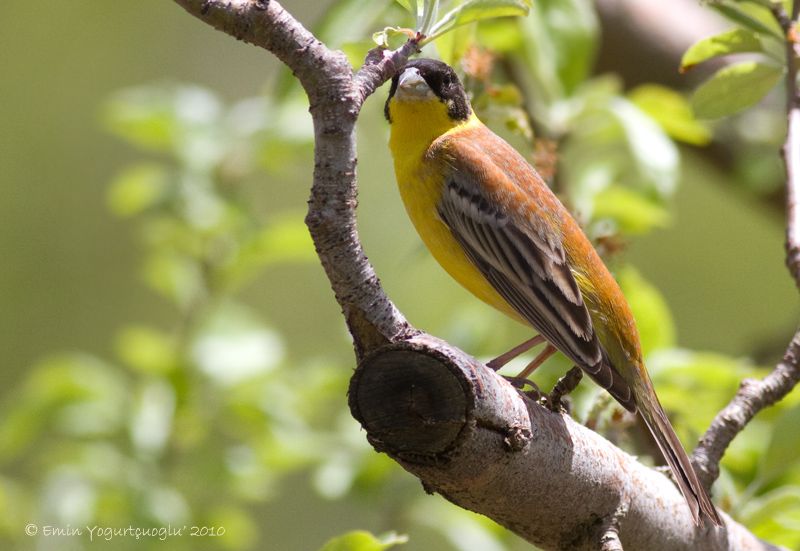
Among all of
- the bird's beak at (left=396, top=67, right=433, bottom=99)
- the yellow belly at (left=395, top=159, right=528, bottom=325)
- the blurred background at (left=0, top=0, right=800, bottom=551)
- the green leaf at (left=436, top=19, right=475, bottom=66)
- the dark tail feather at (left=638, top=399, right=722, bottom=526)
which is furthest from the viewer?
the bird's beak at (left=396, top=67, right=433, bottom=99)

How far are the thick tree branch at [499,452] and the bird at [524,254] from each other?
472 mm

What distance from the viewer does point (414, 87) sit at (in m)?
4.22

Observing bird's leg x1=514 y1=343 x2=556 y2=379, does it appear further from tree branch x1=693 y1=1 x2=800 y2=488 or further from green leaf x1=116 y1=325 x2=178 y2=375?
green leaf x1=116 y1=325 x2=178 y2=375

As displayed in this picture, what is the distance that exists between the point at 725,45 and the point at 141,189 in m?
2.78

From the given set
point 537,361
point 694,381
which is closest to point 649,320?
point 694,381

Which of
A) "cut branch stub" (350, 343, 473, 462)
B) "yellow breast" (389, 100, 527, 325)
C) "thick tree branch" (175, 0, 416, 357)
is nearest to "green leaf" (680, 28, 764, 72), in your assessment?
"yellow breast" (389, 100, 527, 325)

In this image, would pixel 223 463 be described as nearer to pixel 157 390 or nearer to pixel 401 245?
pixel 157 390

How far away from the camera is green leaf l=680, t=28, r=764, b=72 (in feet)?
11.0

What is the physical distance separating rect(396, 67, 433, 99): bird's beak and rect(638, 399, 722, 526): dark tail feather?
150 centimetres

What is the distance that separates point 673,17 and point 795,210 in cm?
306

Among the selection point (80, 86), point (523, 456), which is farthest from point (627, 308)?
point (80, 86)

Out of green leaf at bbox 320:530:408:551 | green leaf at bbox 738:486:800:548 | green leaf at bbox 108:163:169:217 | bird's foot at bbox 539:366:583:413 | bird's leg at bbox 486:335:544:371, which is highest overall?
green leaf at bbox 108:163:169:217

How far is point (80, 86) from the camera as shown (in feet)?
36.2

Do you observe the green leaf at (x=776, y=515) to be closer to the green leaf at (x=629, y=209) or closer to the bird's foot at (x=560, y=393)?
the bird's foot at (x=560, y=393)
